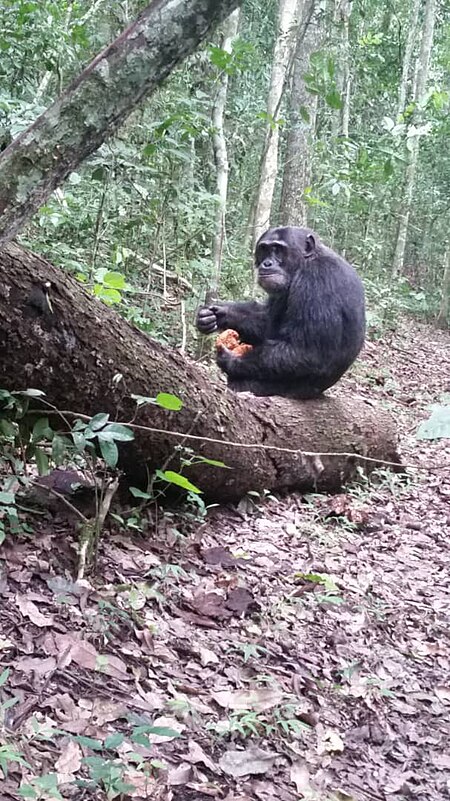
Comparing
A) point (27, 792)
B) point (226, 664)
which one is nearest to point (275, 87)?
point (226, 664)

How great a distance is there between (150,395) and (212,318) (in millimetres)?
2582

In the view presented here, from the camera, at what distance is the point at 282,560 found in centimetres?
443

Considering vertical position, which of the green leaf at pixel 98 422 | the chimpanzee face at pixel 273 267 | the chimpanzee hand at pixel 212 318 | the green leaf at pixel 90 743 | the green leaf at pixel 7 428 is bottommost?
the green leaf at pixel 90 743

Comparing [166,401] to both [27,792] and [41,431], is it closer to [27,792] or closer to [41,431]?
[41,431]

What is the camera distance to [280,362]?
6094mm

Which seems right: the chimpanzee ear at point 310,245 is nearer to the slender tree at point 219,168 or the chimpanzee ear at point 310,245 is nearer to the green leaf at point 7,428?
the slender tree at point 219,168

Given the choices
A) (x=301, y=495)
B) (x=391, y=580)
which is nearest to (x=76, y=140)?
(x=391, y=580)

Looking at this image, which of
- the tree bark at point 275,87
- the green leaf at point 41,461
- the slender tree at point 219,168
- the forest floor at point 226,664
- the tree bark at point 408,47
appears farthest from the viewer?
the tree bark at point 408,47

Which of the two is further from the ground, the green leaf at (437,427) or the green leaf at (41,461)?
the green leaf at (437,427)

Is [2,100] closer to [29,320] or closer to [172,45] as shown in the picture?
[29,320]

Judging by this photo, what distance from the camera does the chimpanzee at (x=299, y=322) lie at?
6117 mm

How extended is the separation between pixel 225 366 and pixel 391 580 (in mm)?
2648

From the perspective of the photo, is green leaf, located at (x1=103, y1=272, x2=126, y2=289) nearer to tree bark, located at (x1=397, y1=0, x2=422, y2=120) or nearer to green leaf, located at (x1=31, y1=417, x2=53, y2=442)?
green leaf, located at (x1=31, y1=417, x2=53, y2=442)

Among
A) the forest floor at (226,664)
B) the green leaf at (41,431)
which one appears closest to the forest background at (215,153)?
the green leaf at (41,431)
